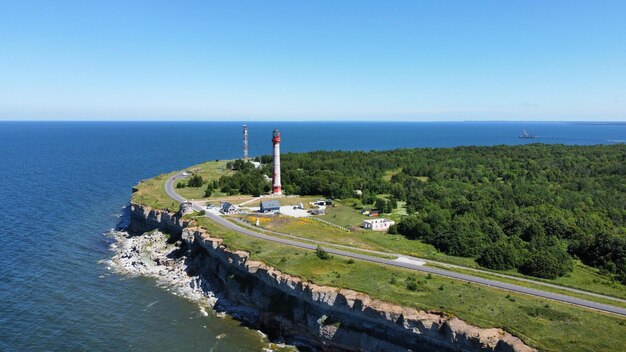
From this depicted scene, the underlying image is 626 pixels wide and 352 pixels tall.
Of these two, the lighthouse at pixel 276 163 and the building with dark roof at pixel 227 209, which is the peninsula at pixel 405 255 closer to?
the building with dark roof at pixel 227 209

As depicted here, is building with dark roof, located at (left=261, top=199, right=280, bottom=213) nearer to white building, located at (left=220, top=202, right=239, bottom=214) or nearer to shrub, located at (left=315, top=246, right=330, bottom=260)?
white building, located at (left=220, top=202, right=239, bottom=214)

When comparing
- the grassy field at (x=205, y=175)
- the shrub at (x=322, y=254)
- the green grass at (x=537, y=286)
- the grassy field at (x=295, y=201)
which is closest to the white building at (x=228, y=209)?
the grassy field at (x=295, y=201)

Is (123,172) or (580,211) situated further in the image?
(123,172)

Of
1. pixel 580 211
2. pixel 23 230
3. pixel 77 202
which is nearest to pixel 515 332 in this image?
pixel 580 211

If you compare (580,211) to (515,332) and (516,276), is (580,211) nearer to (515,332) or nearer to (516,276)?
(516,276)

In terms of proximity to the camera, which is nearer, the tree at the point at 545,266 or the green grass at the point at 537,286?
the green grass at the point at 537,286
